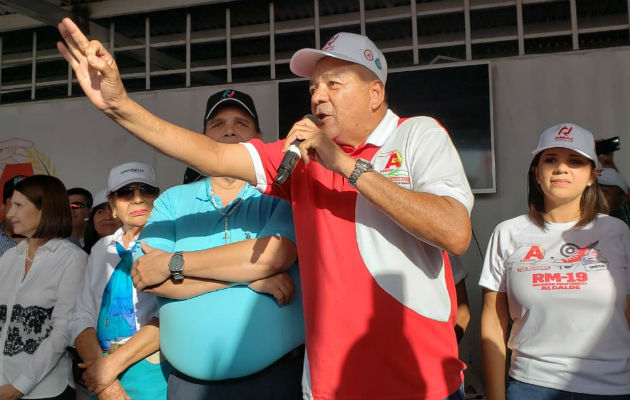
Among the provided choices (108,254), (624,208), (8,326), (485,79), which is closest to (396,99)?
(485,79)

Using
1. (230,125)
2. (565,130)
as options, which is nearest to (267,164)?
(230,125)

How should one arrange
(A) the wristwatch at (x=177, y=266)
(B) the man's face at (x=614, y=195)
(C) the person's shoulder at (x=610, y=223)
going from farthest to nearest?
(B) the man's face at (x=614, y=195) < (C) the person's shoulder at (x=610, y=223) < (A) the wristwatch at (x=177, y=266)

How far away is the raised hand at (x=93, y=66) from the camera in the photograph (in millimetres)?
1510

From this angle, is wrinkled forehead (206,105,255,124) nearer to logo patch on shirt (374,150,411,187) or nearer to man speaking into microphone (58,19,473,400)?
man speaking into microphone (58,19,473,400)

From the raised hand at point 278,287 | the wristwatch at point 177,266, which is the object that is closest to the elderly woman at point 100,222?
the wristwatch at point 177,266

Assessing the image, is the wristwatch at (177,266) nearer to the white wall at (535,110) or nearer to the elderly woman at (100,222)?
the elderly woman at (100,222)

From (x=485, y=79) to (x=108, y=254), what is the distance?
3442 millimetres

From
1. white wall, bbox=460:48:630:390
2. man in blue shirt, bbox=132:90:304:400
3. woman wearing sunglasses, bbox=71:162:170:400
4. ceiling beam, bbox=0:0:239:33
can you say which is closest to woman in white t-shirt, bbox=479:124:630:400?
man in blue shirt, bbox=132:90:304:400

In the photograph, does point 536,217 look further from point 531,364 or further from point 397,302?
point 397,302

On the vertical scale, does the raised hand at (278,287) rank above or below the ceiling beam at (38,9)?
below

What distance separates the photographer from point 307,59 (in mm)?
1912

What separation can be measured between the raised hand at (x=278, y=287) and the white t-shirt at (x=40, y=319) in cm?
148

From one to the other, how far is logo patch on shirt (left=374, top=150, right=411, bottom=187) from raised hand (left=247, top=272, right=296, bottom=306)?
0.53 m

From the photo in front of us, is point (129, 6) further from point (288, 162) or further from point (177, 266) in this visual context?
point (288, 162)
